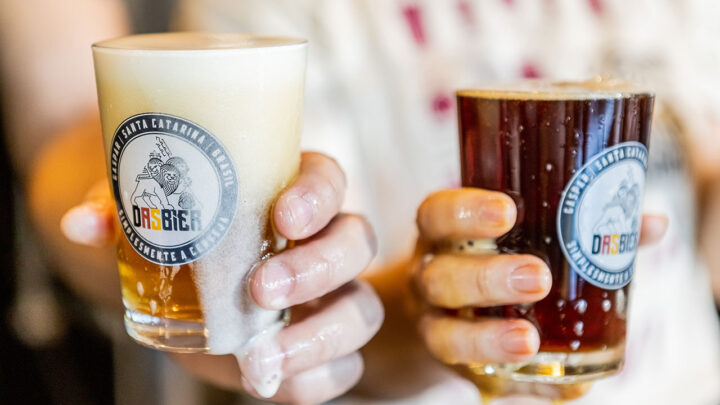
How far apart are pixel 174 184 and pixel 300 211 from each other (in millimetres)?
126

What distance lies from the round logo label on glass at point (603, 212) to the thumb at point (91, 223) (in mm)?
503

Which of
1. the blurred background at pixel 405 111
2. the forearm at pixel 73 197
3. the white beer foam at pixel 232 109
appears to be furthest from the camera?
the blurred background at pixel 405 111

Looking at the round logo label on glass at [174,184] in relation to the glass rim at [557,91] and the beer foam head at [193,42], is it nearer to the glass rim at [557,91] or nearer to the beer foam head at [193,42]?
the beer foam head at [193,42]

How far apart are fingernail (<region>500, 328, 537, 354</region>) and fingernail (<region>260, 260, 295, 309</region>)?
25cm

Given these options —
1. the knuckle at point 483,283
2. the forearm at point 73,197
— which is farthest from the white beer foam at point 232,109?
the forearm at point 73,197

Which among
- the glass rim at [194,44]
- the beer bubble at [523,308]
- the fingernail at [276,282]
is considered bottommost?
the beer bubble at [523,308]

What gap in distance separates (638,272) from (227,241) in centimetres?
110

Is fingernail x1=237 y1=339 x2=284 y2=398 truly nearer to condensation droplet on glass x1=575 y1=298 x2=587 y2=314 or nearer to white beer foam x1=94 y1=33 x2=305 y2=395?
white beer foam x1=94 y1=33 x2=305 y2=395

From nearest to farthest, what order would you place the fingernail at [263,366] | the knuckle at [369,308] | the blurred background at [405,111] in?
the fingernail at [263,366], the knuckle at [369,308], the blurred background at [405,111]

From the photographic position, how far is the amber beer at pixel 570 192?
766 mm

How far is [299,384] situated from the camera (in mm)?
871

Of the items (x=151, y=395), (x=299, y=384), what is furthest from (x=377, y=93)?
(x=151, y=395)

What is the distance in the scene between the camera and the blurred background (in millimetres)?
1261

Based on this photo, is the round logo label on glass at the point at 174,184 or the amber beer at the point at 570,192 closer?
the round logo label on glass at the point at 174,184
